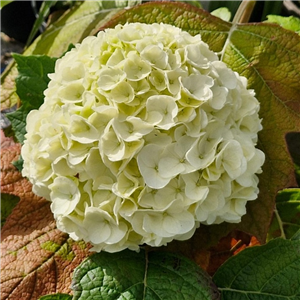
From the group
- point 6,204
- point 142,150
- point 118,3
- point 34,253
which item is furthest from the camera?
point 118,3

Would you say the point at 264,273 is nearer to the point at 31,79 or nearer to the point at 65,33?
the point at 31,79

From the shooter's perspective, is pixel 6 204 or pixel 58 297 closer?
pixel 58 297

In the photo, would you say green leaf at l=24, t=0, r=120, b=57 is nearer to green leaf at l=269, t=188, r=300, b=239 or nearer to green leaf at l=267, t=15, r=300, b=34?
green leaf at l=267, t=15, r=300, b=34

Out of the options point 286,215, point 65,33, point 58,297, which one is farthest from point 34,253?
point 65,33

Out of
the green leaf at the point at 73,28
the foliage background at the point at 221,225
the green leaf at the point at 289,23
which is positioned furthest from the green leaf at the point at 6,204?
the green leaf at the point at 289,23

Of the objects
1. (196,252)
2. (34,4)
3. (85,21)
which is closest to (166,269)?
(196,252)

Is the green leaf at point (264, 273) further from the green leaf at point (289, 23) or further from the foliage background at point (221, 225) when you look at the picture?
the green leaf at point (289, 23)

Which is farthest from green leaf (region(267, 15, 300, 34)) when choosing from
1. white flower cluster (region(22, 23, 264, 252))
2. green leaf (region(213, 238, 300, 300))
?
green leaf (region(213, 238, 300, 300))
